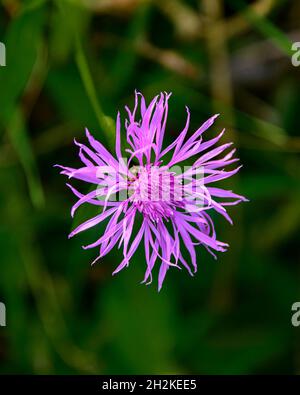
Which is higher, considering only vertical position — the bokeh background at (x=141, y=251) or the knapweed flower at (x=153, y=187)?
the bokeh background at (x=141, y=251)

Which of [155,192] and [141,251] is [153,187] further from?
[141,251]

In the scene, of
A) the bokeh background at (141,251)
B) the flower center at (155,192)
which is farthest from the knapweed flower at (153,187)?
the bokeh background at (141,251)

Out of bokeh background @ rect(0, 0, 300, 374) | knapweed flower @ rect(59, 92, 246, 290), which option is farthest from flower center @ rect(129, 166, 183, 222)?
bokeh background @ rect(0, 0, 300, 374)

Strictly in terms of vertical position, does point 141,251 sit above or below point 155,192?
above

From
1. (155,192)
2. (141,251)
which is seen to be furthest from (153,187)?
(141,251)

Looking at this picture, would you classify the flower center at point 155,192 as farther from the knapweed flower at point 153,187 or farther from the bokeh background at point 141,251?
the bokeh background at point 141,251
